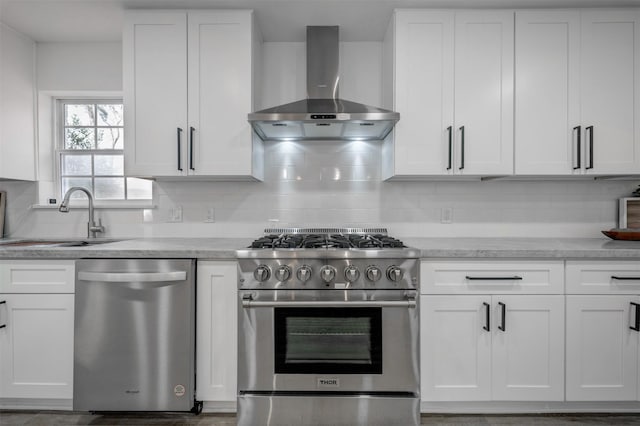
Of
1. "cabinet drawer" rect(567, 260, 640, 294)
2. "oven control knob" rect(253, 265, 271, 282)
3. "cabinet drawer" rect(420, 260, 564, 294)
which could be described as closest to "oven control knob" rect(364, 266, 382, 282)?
"cabinet drawer" rect(420, 260, 564, 294)

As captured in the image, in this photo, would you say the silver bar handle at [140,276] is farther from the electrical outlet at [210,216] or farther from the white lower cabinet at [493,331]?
the white lower cabinet at [493,331]

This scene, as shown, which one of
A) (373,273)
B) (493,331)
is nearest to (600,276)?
(493,331)

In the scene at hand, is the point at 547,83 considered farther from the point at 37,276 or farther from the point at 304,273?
the point at 37,276

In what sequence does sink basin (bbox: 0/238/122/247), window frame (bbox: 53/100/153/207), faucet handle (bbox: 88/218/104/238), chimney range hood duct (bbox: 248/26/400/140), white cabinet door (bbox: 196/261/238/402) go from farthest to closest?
A: window frame (bbox: 53/100/153/207) → faucet handle (bbox: 88/218/104/238) → sink basin (bbox: 0/238/122/247) → chimney range hood duct (bbox: 248/26/400/140) → white cabinet door (bbox: 196/261/238/402)

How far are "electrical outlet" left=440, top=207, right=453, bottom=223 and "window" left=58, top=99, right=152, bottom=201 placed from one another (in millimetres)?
2311

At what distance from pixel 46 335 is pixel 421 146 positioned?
2.49 meters

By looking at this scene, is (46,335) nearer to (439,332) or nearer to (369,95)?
(439,332)

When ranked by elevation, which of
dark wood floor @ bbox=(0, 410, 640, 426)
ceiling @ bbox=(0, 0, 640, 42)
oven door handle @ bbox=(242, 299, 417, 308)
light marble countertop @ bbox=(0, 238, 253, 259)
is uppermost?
ceiling @ bbox=(0, 0, 640, 42)

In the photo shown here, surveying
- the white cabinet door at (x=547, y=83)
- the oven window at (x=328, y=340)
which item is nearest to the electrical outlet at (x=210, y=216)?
the oven window at (x=328, y=340)

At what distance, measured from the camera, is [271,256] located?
1.84 metres

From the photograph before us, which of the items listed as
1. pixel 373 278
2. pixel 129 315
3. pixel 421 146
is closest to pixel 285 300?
pixel 373 278

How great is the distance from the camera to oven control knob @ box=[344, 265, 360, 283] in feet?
5.91

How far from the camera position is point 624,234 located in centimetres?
228

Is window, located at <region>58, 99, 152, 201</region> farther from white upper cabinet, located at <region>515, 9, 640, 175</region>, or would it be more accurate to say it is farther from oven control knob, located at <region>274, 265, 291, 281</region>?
white upper cabinet, located at <region>515, 9, 640, 175</region>
